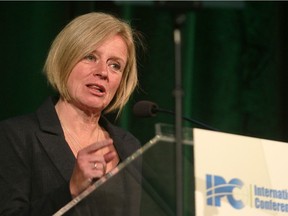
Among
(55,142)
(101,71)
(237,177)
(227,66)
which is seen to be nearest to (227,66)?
(227,66)

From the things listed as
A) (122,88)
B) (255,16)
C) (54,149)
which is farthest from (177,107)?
(255,16)

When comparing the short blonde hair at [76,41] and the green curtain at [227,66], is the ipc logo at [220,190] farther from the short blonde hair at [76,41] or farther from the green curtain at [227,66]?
the green curtain at [227,66]

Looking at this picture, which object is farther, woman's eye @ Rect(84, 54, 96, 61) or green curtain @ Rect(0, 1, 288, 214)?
green curtain @ Rect(0, 1, 288, 214)

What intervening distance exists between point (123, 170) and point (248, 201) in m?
0.27

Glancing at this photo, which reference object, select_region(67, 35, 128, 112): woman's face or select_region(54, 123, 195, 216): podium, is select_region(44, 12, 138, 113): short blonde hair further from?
select_region(54, 123, 195, 216): podium

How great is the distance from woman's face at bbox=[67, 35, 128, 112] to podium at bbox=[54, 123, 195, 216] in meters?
0.81

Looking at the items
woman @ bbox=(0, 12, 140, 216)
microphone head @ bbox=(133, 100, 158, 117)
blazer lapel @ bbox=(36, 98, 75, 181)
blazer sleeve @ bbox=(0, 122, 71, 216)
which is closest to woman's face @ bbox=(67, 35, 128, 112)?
woman @ bbox=(0, 12, 140, 216)

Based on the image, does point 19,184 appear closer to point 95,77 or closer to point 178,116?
point 95,77

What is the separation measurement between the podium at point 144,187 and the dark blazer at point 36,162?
0.90 ft

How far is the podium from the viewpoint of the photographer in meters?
1.40

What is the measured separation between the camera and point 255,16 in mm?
3490

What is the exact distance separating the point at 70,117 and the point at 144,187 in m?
0.85

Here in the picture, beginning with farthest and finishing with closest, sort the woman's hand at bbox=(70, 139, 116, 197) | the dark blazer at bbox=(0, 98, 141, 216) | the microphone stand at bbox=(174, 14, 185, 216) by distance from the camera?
the dark blazer at bbox=(0, 98, 141, 216), the woman's hand at bbox=(70, 139, 116, 197), the microphone stand at bbox=(174, 14, 185, 216)

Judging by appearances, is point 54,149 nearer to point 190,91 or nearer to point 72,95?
point 72,95
